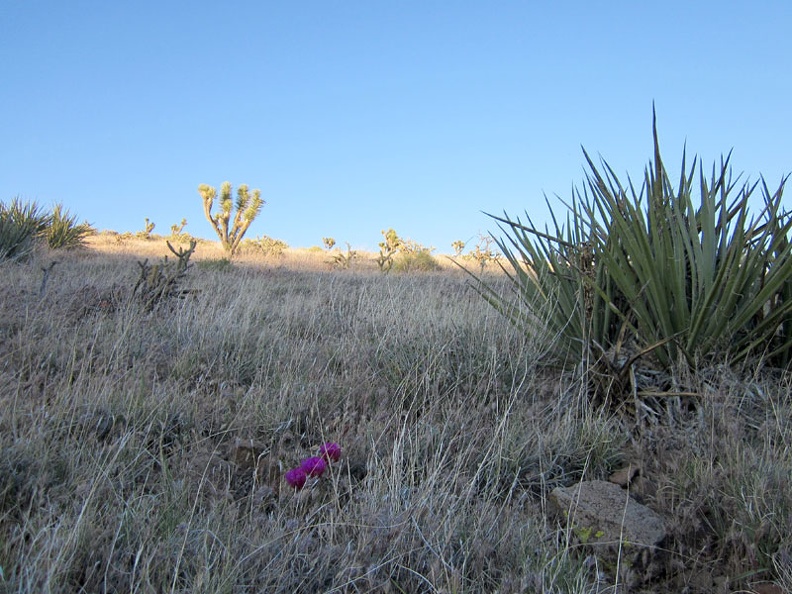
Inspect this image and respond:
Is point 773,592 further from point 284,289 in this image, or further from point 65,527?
point 284,289

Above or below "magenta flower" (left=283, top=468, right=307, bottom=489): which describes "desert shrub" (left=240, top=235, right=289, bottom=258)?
above

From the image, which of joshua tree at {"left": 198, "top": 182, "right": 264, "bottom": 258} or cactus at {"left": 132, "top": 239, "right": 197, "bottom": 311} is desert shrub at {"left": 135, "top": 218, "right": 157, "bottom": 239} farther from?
cactus at {"left": 132, "top": 239, "right": 197, "bottom": 311}

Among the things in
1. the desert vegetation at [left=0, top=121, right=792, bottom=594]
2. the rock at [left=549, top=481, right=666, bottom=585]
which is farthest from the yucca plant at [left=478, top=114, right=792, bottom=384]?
the rock at [left=549, top=481, right=666, bottom=585]

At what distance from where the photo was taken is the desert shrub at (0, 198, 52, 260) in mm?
9336

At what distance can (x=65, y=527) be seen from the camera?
1.62 m

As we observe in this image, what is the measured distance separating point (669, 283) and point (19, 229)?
33.4 feet

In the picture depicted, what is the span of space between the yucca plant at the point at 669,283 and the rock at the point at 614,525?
111 centimetres

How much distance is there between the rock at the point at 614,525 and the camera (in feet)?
6.34

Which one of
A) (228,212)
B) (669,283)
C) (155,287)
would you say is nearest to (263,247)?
(228,212)

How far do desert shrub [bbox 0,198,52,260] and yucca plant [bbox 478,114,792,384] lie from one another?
7.80m

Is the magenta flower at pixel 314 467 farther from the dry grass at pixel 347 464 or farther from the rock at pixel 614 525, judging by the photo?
the rock at pixel 614 525

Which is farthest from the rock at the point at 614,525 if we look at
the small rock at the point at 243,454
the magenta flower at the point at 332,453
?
the small rock at the point at 243,454

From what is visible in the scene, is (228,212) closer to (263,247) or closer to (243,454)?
(263,247)

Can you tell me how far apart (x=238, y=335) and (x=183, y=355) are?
1.91 ft
